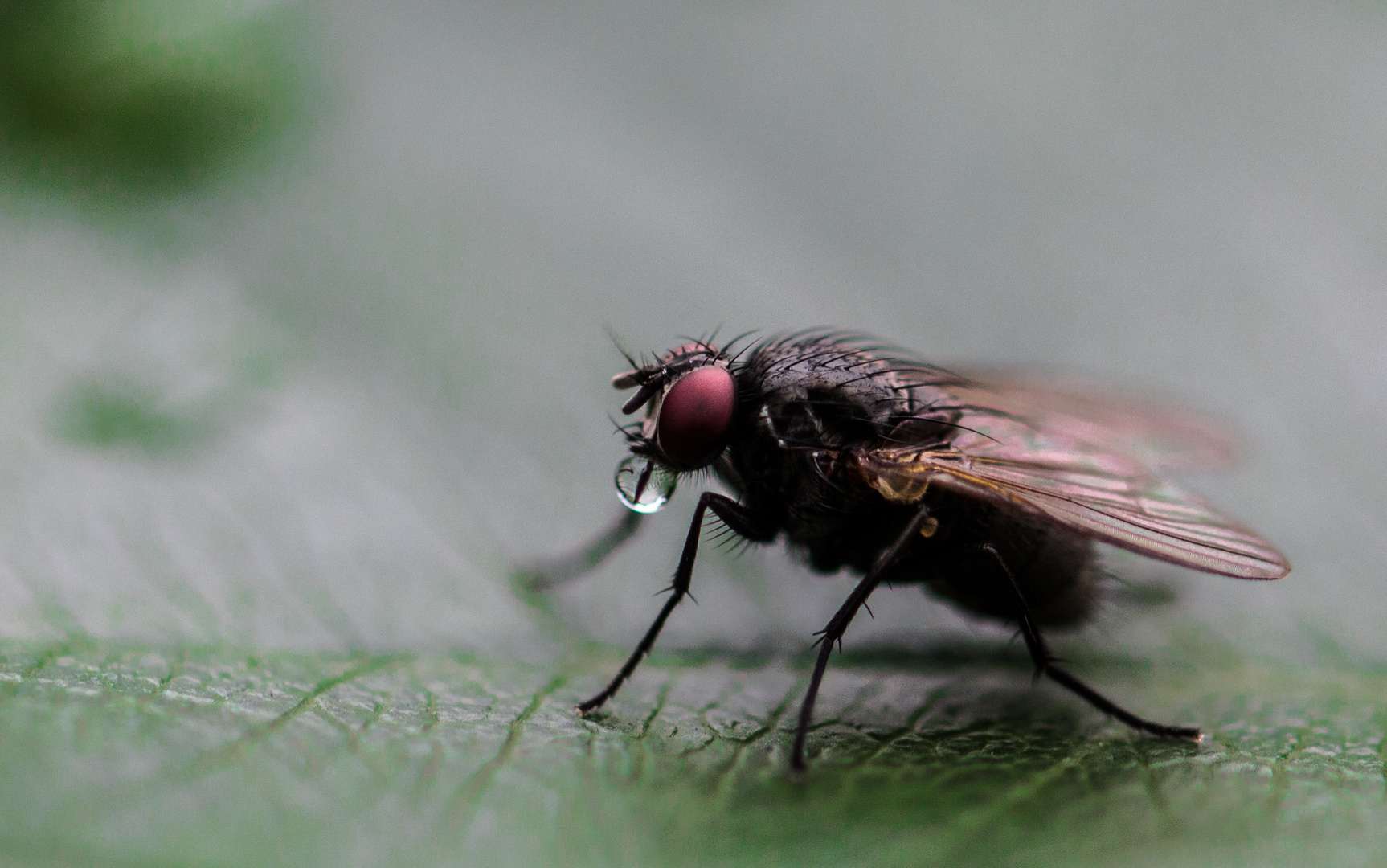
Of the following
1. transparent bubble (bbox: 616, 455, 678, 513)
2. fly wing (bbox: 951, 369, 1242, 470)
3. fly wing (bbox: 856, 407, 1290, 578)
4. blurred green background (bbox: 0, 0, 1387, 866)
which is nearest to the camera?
blurred green background (bbox: 0, 0, 1387, 866)

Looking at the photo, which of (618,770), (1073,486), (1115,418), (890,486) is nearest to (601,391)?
(890,486)

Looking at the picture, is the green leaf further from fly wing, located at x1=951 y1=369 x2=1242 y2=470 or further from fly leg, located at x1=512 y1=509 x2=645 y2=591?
fly wing, located at x1=951 y1=369 x2=1242 y2=470

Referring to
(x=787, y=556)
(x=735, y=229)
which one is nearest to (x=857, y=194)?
(x=735, y=229)

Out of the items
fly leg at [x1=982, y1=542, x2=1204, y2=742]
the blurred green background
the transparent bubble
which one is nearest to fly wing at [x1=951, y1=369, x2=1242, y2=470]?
the blurred green background

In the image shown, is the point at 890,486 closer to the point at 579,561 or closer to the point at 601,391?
the point at 579,561

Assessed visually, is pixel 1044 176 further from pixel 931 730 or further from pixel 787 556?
pixel 931 730
